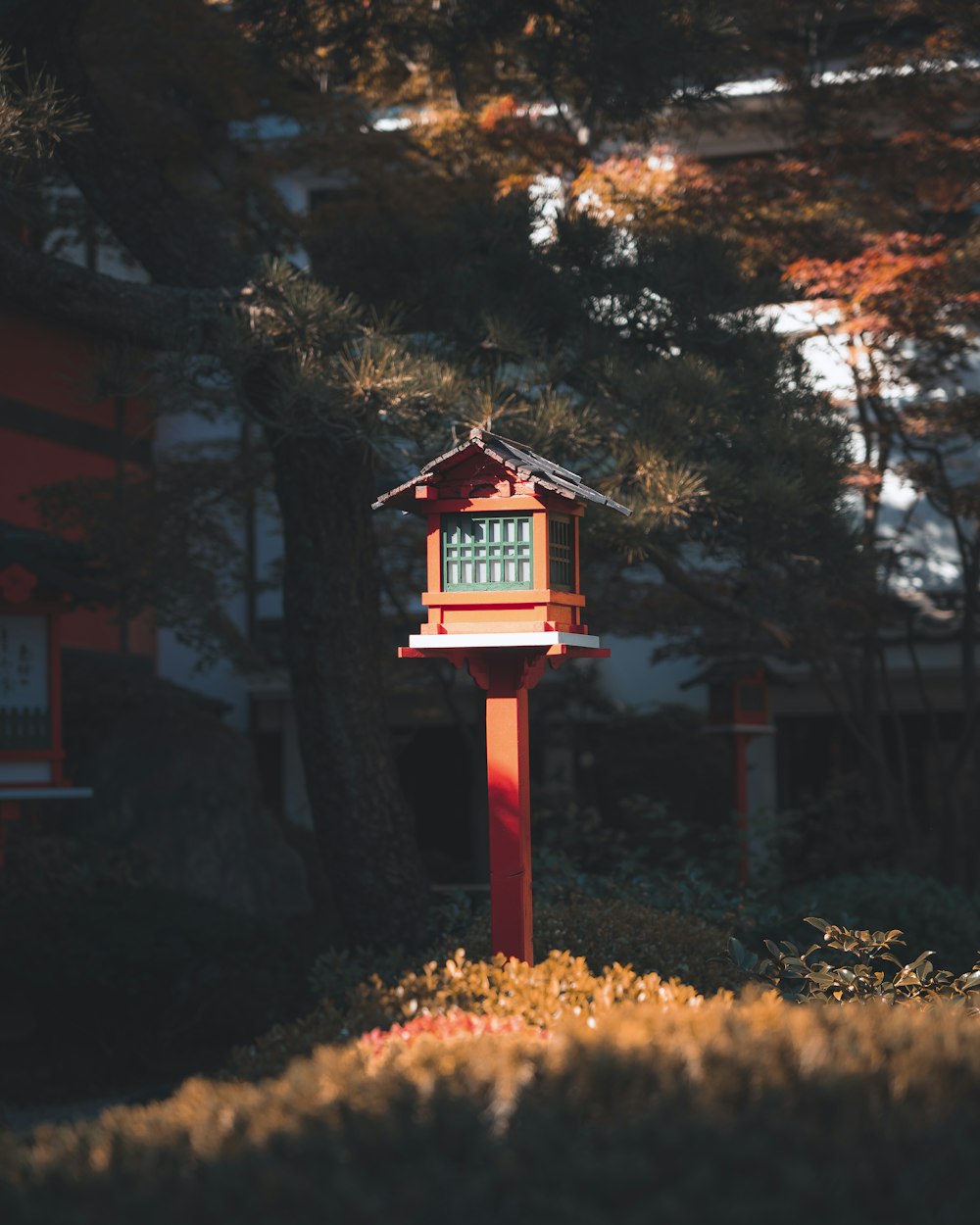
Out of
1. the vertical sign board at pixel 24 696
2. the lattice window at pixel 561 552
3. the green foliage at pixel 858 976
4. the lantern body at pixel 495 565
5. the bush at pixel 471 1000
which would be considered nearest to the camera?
the bush at pixel 471 1000

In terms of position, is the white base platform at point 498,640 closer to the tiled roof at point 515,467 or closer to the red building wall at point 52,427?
the tiled roof at point 515,467

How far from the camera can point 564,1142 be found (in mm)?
3219

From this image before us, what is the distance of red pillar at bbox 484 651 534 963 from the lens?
6402 millimetres

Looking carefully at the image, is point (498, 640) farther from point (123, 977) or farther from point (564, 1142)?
point (123, 977)

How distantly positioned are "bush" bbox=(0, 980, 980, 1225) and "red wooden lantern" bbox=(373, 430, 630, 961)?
2.72 meters

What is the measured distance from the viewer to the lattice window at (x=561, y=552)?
21.7ft

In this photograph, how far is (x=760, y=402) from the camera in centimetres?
941

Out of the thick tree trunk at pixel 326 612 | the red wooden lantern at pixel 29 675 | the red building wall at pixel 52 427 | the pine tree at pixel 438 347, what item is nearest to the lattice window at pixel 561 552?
the pine tree at pixel 438 347

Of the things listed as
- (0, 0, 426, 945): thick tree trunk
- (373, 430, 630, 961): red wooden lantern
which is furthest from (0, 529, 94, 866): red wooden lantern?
(373, 430, 630, 961): red wooden lantern

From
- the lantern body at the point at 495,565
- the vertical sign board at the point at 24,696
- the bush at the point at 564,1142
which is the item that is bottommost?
the bush at the point at 564,1142

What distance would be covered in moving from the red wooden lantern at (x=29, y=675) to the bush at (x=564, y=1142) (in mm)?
6652

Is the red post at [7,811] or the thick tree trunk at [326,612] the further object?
the red post at [7,811]

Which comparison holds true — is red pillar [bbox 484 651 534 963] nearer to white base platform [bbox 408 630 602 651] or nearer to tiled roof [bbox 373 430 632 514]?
white base platform [bbox 408 630 602 651]

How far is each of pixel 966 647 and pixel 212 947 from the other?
720cm
